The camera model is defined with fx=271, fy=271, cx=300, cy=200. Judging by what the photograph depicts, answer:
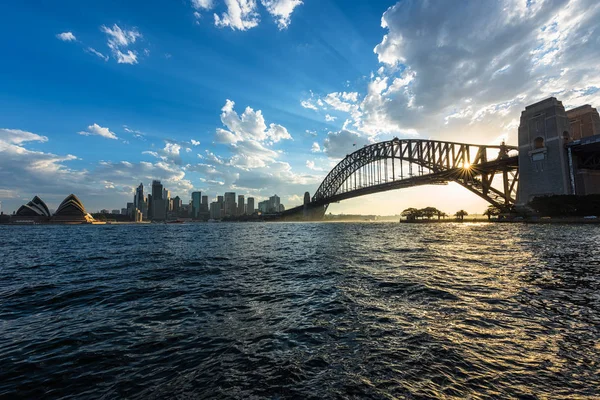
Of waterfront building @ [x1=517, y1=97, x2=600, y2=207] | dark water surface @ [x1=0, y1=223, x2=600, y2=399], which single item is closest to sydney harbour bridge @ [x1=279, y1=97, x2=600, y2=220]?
waterfront building @ [x1=517, y1=97, x2=600, y2=207]

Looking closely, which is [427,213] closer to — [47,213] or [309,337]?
[309,337]

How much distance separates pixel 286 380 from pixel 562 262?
18092mm

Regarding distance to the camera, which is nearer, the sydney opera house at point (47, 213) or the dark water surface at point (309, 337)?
the dark water surface at point (309, 337)

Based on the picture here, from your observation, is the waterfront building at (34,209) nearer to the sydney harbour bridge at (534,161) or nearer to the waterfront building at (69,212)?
the waterfront building at (69,212)

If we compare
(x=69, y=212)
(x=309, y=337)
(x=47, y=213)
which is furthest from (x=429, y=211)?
(x=47, y=213)

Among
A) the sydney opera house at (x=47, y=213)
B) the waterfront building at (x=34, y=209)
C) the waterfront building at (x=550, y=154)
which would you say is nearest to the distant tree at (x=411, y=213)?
the waterfront building at (x=550, y=154)

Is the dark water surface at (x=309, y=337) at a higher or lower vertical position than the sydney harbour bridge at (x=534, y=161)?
lower

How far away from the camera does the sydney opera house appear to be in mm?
138125

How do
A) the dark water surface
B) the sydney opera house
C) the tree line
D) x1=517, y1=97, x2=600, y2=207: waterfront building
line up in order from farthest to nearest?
the sydney opera house, the tree line, x1=517, y1=97, x2=600, y2=207: waterfront building, the dark water surface

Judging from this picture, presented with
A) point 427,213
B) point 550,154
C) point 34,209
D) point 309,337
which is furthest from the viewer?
point 34,209

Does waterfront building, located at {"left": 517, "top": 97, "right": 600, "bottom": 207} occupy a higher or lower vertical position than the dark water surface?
higher

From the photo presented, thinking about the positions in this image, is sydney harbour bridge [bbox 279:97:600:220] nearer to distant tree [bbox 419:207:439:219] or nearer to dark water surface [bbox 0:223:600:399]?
distant tree [bbox 419:207:439:219]

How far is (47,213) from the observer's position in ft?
466

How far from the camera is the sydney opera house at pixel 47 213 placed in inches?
5438
